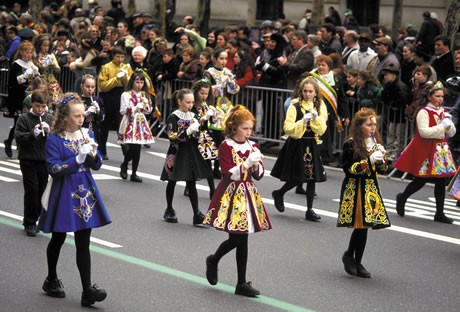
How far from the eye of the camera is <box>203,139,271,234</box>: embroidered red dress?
377 inches

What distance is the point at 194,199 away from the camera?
41.9 feet

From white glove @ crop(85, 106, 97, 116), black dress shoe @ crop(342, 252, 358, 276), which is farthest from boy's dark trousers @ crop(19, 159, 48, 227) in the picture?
black dress shoe @ crop(342, 252, 358, 276)

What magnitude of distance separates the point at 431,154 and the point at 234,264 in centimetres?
388

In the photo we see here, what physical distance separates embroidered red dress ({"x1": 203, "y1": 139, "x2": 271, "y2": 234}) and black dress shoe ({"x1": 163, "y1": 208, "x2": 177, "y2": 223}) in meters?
3.23

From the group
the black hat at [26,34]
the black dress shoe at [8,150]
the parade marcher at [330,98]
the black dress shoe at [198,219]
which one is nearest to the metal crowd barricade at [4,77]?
the black hat at [26,34]

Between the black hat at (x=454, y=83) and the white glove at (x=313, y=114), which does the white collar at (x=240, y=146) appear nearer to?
the white glove at (x=313, y=114)

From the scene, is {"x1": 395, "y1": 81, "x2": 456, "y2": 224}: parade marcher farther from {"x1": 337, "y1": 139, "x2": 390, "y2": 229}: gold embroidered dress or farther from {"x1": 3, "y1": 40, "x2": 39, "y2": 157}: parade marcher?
{"x1": 3, "y1": 40, "x2": 39, "y2": 157}: parade marcher

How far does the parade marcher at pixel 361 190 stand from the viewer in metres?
10.5

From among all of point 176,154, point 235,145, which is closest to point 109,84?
point 176,154

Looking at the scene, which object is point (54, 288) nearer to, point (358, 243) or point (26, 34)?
point (358, 243)

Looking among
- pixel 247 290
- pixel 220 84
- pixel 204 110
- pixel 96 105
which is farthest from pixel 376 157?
pixel 220 84

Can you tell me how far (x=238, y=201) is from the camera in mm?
9664

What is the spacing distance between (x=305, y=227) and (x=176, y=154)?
1.67 meters

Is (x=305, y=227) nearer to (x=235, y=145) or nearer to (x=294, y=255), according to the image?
(x=294, y=255)
